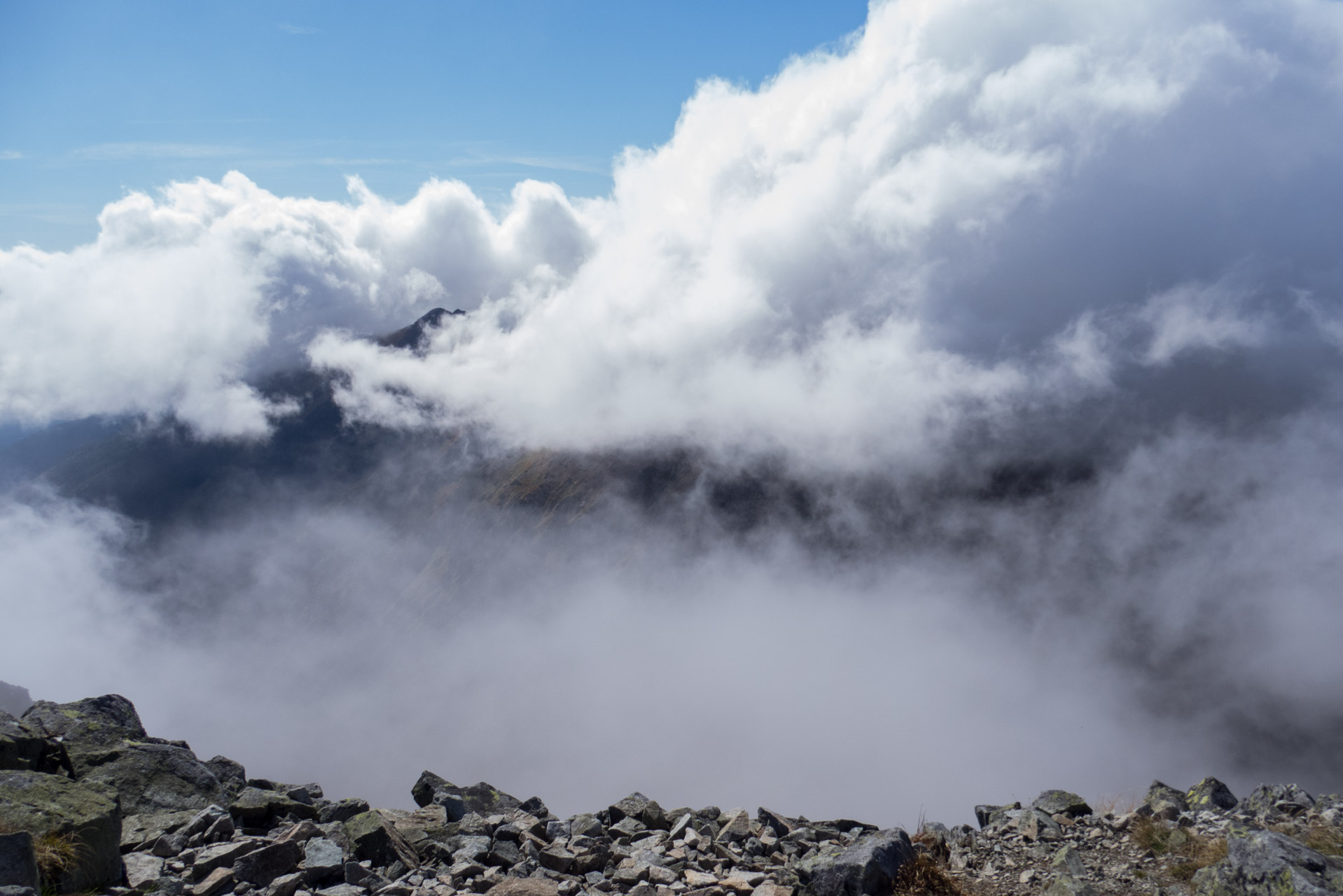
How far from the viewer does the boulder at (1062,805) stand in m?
15.2

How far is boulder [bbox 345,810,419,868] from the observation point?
1282cm

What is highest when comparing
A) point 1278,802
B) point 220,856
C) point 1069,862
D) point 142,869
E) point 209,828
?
point 1278,802

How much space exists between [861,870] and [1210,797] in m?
10.0

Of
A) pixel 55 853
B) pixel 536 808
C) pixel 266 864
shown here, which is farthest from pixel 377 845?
pixel 536 808

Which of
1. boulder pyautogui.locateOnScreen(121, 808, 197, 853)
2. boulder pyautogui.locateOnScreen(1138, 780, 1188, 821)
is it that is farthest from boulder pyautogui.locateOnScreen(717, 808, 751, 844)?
boulder pyautogui.locateOnScreen(121, 808, 197, 853)

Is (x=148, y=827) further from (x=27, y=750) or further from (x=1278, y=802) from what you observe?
(x=1278, y=802)

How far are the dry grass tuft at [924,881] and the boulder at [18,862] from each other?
1196 cm

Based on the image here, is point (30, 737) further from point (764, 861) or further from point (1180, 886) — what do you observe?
point (1180, 886)

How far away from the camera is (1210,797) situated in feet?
52.2

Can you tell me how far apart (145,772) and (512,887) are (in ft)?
31.9

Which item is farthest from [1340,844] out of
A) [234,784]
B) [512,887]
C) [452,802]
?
[234,784]

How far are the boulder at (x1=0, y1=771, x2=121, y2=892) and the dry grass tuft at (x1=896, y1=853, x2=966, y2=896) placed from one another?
12.1 meters

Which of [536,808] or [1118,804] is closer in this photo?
[1118,804]

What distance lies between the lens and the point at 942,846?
1325 cm
